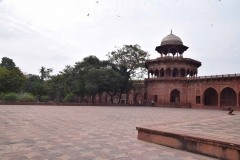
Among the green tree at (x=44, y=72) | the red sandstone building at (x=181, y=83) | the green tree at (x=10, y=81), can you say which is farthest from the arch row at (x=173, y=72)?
the green tree at (x=44, y=72)

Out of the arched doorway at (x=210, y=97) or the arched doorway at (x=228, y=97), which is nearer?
the arched doorway at (x=228, y=97)

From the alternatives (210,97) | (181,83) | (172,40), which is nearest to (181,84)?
(181,83)

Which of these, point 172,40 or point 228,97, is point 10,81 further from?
point 228,97

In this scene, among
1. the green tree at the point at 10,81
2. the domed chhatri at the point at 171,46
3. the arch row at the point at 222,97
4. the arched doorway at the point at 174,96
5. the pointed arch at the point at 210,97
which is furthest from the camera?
the arched doorway at the point at 174,96

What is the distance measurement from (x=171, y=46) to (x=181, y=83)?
6.65m

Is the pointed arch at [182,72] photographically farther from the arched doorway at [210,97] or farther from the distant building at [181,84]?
the arched doorway at [210,97]

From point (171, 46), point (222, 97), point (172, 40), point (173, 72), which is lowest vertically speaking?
point (222, 97)

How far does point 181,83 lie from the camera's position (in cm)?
3212

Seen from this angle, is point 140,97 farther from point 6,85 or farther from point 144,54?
point 6,85

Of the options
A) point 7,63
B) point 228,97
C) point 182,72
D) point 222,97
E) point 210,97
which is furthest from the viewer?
point 7,63

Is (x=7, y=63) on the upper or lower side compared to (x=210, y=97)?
upper

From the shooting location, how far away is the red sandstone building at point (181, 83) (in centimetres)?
2883

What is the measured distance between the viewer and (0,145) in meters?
4.15

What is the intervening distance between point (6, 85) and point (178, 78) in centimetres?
2875
